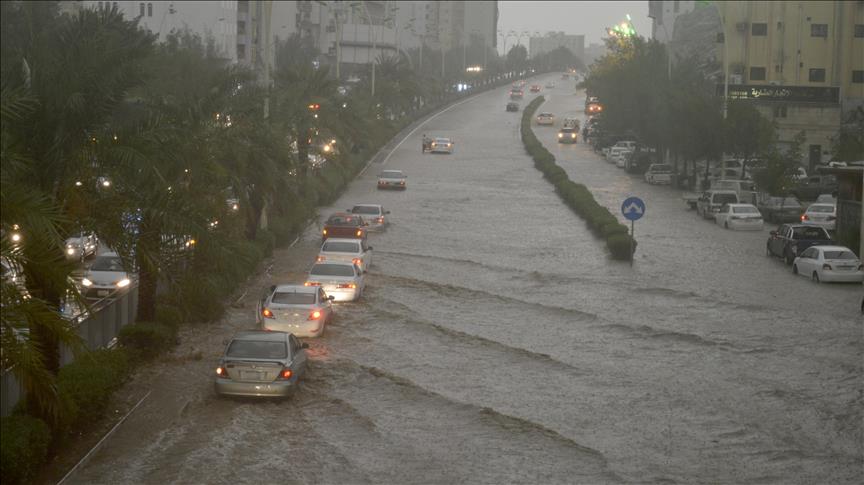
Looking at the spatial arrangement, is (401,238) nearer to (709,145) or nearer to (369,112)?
(709,145)

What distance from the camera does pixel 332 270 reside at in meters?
30.7

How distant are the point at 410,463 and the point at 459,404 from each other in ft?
12.2

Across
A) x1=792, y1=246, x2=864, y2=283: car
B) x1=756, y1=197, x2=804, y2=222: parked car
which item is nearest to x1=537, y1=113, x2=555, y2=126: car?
x1=756, y1=197, x2=804, y2=222: parked car

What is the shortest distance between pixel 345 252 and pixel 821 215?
22.7 metres

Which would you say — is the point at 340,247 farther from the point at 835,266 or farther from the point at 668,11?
the point at 668,11

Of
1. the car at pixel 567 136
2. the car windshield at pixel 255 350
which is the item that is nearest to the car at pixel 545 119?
the car at pixel 567 136

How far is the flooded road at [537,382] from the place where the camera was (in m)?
16.9

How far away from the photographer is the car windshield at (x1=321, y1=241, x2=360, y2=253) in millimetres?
34969

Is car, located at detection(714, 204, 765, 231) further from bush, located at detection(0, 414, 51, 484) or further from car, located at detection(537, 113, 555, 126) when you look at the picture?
car, located at detection(537, 113, 555, 126)

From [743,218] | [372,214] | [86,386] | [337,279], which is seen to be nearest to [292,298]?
[337,279]

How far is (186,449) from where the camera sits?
17094 mm

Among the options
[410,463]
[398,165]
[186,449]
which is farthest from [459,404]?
[398,165]

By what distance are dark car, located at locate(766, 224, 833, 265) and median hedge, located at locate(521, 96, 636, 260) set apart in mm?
4710

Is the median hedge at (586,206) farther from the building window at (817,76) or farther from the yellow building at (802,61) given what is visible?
the building window at (817,76)
